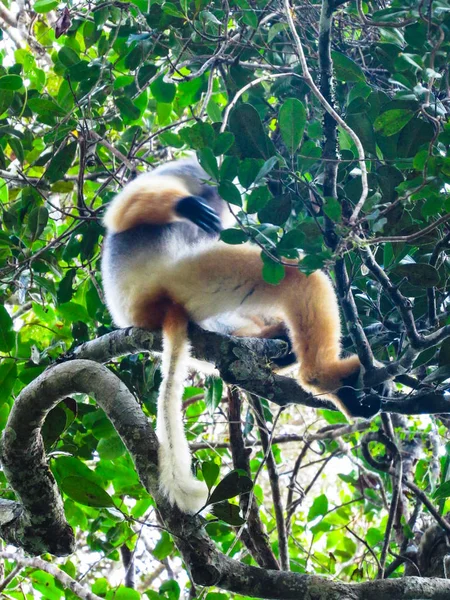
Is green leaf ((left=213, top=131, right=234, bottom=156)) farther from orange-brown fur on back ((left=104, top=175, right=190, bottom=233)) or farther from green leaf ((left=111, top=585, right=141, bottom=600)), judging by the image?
green leaf ((left=111, top=585, right=141, bottom=600))

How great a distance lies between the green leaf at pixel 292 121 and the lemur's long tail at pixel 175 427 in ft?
3.38

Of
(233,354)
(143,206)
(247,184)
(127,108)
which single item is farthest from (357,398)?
(127,108)

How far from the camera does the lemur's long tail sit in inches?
91.7

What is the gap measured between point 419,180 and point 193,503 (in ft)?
4.90

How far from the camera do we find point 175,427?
2.58 m

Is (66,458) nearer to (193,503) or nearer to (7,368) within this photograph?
(7,368)

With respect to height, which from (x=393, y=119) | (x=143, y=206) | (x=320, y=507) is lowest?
(x=320, y=507)

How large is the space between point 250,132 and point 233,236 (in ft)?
1.93

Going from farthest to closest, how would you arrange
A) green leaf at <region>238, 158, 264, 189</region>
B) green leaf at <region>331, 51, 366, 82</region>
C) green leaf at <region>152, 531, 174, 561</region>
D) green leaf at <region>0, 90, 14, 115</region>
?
green leaf at <region>152, 531, 174, 561</region>
green leaf at <region>0, 90, 14, 115</region>
green leaf at <region>331, 51, 366, 82</region>
green leaf at <region>238, 158, 264, 189</region>

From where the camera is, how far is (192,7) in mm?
3514

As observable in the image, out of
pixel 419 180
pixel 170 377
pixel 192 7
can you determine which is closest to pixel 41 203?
pixel 192 7

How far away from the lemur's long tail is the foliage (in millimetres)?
107

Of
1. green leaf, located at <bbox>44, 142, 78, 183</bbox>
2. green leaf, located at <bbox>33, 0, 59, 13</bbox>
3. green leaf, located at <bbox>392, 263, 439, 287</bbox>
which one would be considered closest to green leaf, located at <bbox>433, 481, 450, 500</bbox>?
green leaf, located at <bbox>392, 263, 439, 287</bbox>

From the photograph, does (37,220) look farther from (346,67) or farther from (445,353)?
(445,353)
